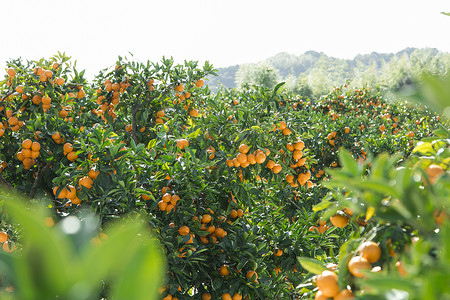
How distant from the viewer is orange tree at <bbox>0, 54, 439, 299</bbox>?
77.4 inches

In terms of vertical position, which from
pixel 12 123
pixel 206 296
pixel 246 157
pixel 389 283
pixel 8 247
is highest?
pixel 389 283

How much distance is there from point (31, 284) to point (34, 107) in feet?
9.53

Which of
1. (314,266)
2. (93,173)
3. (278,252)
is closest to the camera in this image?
Result: (314,266)

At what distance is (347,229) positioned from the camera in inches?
126

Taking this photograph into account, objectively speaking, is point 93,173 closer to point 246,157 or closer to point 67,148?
point 67,148

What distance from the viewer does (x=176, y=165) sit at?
2092mm

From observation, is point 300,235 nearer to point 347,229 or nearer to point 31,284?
point 347,229

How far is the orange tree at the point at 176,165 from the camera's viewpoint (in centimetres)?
197

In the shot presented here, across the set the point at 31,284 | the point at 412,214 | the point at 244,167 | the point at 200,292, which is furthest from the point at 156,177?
the point at 31,284

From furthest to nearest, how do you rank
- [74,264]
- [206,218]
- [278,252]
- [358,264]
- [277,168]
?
[278,252] < [277,168] < [206,218] < [358,264] < [74,264]

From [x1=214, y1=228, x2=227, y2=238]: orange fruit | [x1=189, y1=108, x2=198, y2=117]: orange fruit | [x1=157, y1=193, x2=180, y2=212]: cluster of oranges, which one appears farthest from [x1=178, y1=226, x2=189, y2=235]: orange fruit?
[x1=189, y1=108, x2=198, y2=117]: orange fruit

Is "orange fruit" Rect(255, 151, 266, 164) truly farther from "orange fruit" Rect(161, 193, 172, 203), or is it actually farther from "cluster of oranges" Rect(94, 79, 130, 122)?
"cluster of oranges" Rect(94, 79, 130, 122)

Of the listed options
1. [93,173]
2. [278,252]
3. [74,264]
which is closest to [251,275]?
[278,252]

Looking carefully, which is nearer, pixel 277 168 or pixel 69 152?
pixel 69 152
